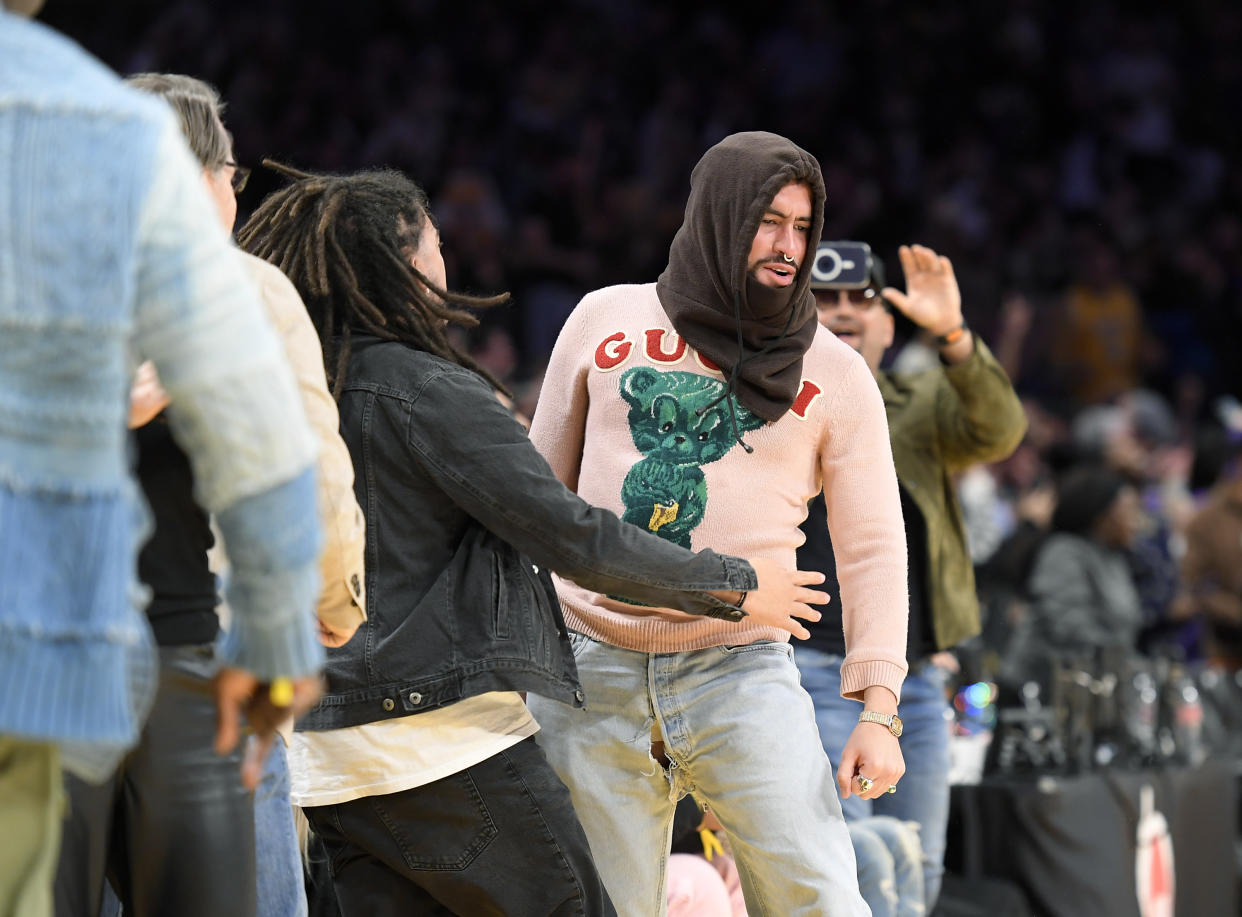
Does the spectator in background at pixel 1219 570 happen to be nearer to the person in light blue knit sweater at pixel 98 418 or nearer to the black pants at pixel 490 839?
the black pants at pixel 490 839

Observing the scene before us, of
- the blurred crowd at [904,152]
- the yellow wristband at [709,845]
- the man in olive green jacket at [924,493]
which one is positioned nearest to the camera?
the yellow wristband at [709,845]

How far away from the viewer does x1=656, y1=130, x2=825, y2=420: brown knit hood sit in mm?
3021

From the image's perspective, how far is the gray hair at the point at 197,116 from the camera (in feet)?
8.05

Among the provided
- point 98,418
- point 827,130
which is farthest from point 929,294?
point 827,130

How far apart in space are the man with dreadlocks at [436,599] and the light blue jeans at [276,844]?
0.15 meters

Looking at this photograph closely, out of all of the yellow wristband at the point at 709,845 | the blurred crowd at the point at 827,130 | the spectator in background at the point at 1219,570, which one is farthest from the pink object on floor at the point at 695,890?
the spectator in background at the point at 1219,570

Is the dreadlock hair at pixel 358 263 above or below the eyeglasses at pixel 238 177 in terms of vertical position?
below

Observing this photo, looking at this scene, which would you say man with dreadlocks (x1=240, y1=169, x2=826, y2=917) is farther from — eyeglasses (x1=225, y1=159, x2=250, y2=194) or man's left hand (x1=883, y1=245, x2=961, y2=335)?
man's left hand (x1=883, y1=245, x2=961, y2=335)

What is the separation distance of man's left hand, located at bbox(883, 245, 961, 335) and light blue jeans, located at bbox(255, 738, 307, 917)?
2078 millimetres

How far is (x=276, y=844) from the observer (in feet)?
7.97

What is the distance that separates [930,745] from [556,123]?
6.35 metres

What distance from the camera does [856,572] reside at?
3051mm

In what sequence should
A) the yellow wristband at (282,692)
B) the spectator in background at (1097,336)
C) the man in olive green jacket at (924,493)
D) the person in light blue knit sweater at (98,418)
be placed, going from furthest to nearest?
the spectator in background at (1097,336) → the man in olive green jacket at (924,493) → the yellow wristband at (282,692) → the person in light blue knit sweater at (98,418)

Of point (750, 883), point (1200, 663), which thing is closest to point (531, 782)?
point (750, 883)
